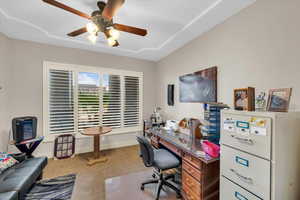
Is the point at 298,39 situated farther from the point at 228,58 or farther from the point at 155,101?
the point at 155,101

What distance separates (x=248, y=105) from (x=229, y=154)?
0.53 metres


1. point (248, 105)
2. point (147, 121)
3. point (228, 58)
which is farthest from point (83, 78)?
point (248, 105)

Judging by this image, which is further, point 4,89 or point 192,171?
point 4,89

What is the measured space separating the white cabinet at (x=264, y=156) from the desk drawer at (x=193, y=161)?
0.30m

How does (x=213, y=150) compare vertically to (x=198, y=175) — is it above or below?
above

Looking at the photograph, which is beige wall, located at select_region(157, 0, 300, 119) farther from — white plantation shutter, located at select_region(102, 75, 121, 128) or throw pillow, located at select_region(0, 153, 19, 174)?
throw pillow, located at select_region(0, 153, 19, 174)

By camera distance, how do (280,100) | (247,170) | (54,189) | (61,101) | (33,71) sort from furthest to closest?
(61,101), (33,71), (54,189), (280,100), (247,170)

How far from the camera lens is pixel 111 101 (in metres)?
3.62

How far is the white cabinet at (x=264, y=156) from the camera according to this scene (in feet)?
3.19

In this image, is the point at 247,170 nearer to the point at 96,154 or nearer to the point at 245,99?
the point at 245,99

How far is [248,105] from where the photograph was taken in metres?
Result: 1.27

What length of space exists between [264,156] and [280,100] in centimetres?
61

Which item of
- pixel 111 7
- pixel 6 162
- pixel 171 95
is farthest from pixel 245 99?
pixel 6 162

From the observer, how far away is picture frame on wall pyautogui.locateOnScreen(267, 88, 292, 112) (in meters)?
1.17
